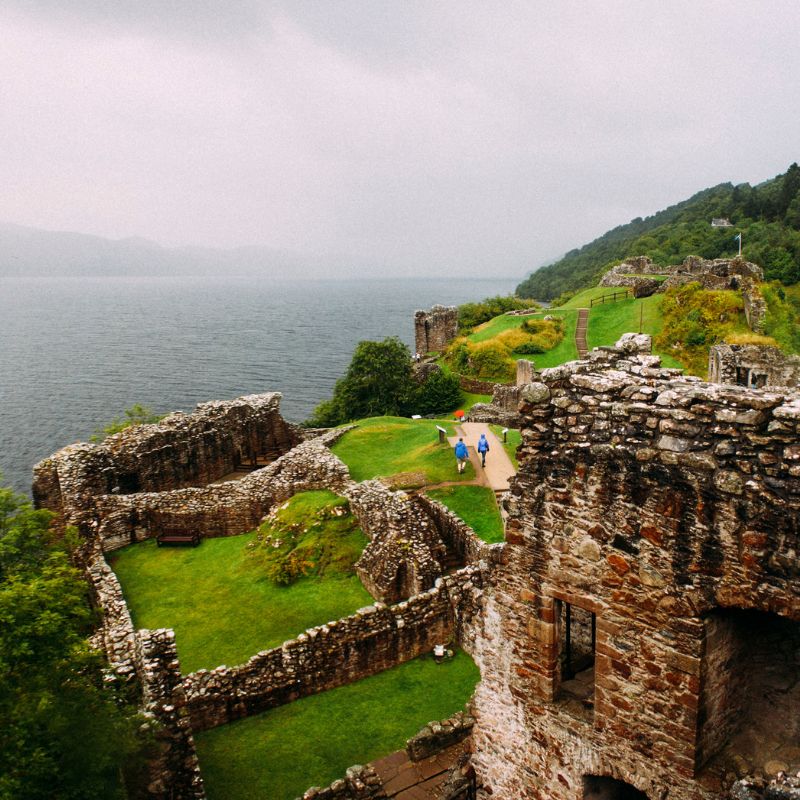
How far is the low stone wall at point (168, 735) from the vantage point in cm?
977

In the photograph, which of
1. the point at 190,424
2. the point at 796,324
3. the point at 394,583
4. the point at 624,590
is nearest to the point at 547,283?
the point at 796,324

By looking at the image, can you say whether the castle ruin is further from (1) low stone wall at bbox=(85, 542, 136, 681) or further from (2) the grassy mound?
(2) the grassy mound

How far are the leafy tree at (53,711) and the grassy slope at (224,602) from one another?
20.7 ft

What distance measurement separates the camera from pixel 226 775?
12.5 m

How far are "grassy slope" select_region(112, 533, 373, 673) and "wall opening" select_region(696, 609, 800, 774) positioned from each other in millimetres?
11613

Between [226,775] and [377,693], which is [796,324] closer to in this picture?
[377,693]

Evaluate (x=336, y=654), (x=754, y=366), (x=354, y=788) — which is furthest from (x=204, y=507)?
(x=754, y=366)

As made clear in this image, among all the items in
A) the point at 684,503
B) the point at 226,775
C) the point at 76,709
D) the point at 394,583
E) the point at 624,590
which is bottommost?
the point at 226,775

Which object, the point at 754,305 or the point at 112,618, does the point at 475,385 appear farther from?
the point at 112,618

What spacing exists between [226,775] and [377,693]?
3.77 meters

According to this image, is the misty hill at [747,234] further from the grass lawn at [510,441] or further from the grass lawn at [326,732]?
the grass lawn at [326,732]

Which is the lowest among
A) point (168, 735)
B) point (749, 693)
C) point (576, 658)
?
point (168, 735)

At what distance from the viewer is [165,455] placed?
93.5 ft

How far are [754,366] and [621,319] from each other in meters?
22.3
